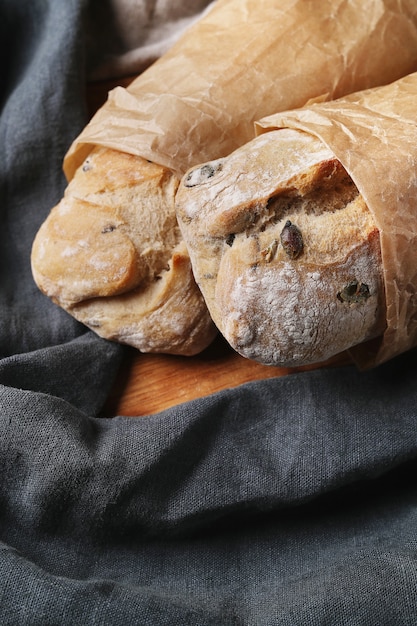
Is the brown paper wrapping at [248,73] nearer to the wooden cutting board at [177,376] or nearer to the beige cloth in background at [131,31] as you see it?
the beige cloth in background at [131,31]

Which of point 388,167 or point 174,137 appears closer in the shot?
point 388,167

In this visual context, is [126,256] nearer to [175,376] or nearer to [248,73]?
[175,376]

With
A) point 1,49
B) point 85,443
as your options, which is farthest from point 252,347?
point 1,49

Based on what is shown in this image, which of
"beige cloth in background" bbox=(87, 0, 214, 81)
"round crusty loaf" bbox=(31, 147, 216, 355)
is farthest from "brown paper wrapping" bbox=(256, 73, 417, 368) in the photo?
"beige cloth in background" bbox=(87, 0, 214, 81)

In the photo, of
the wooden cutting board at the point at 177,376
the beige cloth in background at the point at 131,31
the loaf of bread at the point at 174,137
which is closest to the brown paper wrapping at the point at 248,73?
the loaf of bread at the point at 174,137

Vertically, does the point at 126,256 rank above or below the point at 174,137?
below

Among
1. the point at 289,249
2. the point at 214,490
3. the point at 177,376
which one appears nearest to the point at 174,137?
the point at 289,249

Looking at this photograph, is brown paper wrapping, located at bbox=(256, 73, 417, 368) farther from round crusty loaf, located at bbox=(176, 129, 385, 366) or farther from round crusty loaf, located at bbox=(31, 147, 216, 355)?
round crusty loaf, located at bbox=(31, 147, 216, 355)
